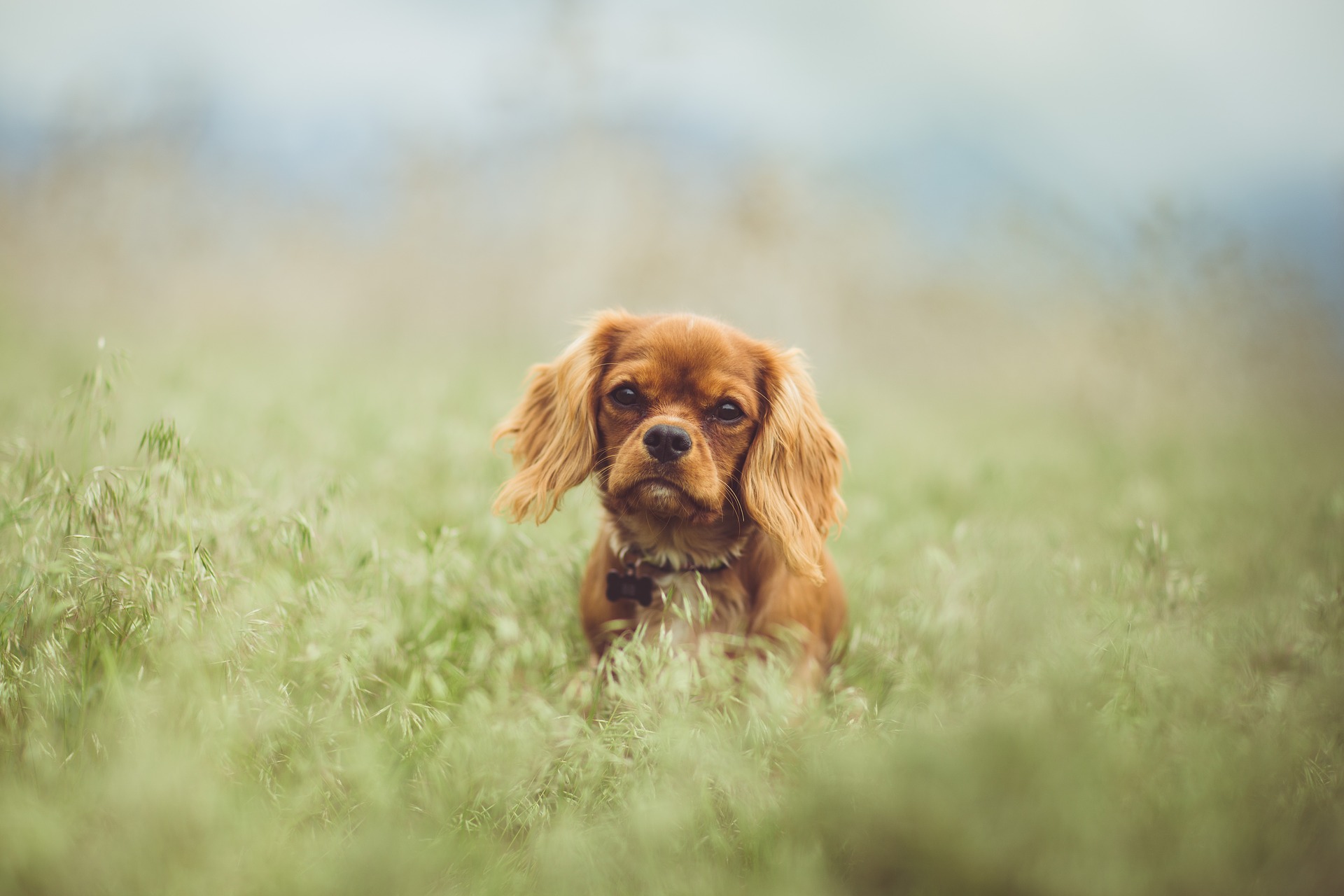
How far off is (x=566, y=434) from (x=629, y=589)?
1.82 feet

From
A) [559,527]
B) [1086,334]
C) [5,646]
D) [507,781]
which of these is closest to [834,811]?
[507,781]

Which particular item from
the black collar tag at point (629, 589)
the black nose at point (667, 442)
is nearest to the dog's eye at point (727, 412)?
the black nose at point (667, 442)

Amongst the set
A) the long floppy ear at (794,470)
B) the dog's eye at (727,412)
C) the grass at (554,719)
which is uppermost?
the dog's eye at (727,412)

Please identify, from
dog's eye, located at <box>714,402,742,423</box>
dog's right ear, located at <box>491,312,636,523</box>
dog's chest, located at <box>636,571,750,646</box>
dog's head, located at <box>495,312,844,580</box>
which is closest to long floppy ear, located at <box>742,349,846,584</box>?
dog's head, located at <box>495,312,844,580</box>

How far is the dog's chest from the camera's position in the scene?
92.0 inches

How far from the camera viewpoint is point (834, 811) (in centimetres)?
153

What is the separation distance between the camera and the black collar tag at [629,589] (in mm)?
2369

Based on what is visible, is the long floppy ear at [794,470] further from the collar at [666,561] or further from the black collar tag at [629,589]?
the black collar tag at [629,589]

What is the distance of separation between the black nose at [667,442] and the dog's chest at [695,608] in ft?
1.29

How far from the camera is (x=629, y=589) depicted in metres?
2.38

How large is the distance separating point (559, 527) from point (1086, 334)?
8054 millimetres

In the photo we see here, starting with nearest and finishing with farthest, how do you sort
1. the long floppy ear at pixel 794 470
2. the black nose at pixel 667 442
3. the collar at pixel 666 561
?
the black nose at pixel 667 442, the long floppy ear at pixel 794 470, the collar at pixel 666 561

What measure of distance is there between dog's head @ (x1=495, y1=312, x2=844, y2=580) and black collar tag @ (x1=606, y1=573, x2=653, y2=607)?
214 mm

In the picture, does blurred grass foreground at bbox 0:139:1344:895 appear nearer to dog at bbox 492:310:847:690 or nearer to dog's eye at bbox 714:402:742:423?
dog at bbox 492:310:847:690
